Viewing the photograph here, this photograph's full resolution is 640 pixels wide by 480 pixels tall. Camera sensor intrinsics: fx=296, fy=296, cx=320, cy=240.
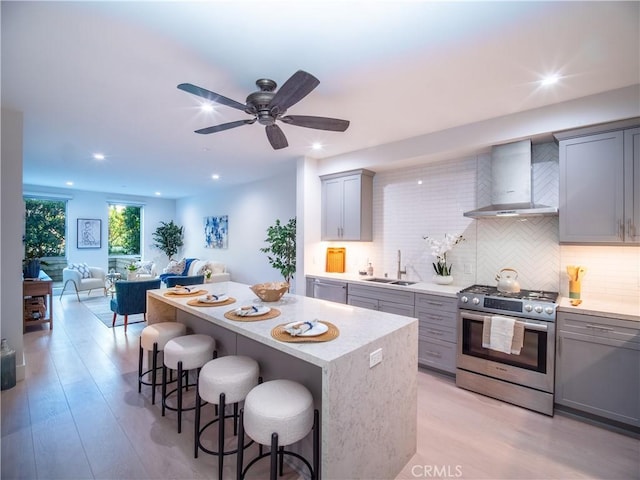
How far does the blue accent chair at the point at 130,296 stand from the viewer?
4461 mm

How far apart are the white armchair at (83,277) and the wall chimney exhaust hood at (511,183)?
305 inches

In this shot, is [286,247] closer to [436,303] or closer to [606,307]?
[436,303]

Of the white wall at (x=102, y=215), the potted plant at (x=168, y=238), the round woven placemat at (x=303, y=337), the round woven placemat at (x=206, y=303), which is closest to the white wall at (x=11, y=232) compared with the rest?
the round woven placemat at (x=206, y=303)

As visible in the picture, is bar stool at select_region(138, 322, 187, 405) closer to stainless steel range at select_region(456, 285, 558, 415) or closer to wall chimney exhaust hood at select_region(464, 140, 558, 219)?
stainless steel range at select_region(456, 285, 558, 415)

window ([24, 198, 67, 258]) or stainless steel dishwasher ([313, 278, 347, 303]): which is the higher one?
window ([24, 198, 67, 258])

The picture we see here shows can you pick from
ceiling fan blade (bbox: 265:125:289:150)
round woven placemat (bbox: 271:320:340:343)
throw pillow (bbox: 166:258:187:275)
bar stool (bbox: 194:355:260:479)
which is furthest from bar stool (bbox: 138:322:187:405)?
throw pillow (bbox: 166:258:187:275)

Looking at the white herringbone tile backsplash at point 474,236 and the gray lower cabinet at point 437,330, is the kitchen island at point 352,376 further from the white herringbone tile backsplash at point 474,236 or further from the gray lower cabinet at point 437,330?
the white herringbone tile backsplash at point 474,236

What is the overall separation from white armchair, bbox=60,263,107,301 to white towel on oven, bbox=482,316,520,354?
7604 mm

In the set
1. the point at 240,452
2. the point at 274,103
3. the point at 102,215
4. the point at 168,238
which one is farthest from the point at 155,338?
→ the point at 102,215

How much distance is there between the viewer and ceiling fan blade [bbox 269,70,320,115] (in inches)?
64.1

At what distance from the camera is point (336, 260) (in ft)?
14.9

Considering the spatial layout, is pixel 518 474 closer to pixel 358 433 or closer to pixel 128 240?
pixel 358 433

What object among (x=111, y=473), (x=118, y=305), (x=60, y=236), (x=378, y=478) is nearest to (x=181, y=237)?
(x=60, y=236)

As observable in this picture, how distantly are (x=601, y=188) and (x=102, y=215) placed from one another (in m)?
9.83
